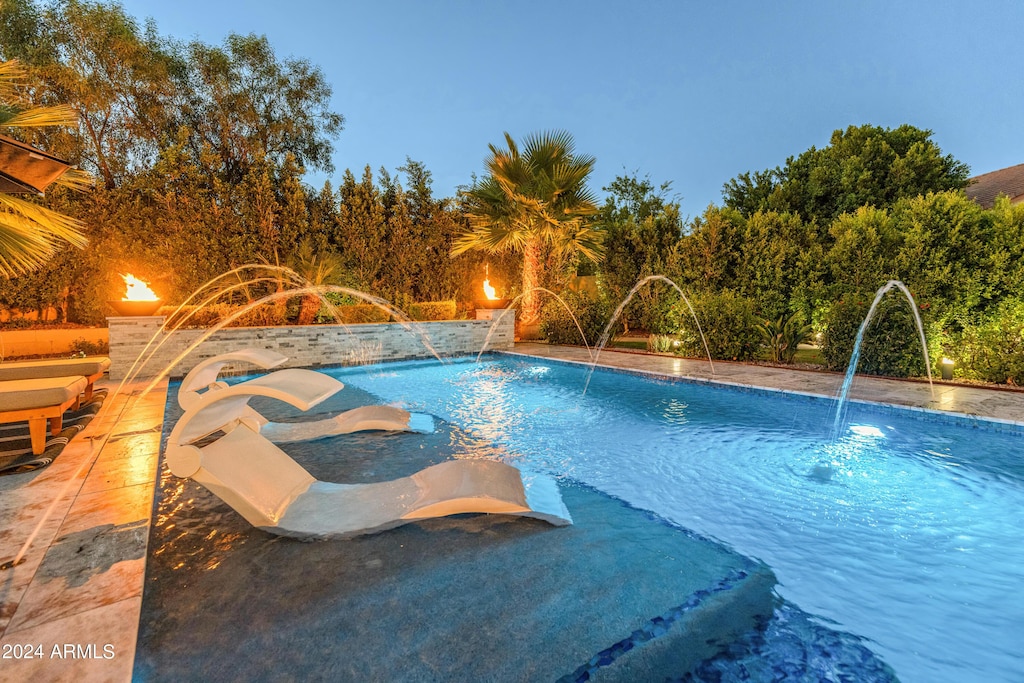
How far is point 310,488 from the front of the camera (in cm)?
345

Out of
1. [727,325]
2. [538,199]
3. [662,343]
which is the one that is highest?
[538,199]

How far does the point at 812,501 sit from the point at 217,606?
13.1ft

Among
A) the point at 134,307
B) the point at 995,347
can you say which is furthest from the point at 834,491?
the point at 134,307

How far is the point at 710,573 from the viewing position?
8.77 feet

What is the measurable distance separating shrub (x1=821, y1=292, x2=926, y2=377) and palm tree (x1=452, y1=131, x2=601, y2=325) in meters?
6.45

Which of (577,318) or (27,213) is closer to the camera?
(27,213)

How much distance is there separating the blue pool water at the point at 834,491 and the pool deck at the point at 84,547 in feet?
4.43

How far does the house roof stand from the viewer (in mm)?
22319

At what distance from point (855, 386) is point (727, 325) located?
3148 millimetres

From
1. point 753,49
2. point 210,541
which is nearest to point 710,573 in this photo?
point 210,541

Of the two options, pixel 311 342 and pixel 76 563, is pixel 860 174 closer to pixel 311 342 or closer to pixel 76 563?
pixel 311 342

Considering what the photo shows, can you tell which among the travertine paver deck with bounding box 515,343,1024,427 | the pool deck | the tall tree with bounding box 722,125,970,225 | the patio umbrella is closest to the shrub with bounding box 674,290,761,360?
the travertine paver deck with bounding box 515,343,1024,427

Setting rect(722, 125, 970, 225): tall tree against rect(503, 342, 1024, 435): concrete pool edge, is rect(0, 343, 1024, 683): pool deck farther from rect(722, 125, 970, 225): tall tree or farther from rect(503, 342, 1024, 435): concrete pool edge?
rect(722, 125, 970, 225): tall tree

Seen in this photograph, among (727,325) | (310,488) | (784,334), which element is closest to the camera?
(310,488)
